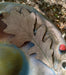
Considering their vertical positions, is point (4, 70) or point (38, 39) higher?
point (38, 39)

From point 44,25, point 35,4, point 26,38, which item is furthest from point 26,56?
point 35,4

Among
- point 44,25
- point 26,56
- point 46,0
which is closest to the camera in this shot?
point 44,25

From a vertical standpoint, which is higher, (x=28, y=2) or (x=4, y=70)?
(x=28, y=2)

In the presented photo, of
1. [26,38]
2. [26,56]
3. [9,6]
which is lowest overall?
[26,56]

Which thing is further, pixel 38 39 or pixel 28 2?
pixel 28 2

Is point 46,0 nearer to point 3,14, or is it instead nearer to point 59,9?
point 59,9

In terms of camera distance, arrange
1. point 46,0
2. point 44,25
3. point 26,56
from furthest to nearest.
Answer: point 46,0 < point 26,56 < point 44,25

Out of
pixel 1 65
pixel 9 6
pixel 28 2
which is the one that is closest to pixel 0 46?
pixel 1 65

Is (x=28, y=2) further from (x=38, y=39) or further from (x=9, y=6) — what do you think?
(x=38, y=39)

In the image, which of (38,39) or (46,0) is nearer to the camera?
(38,39)
